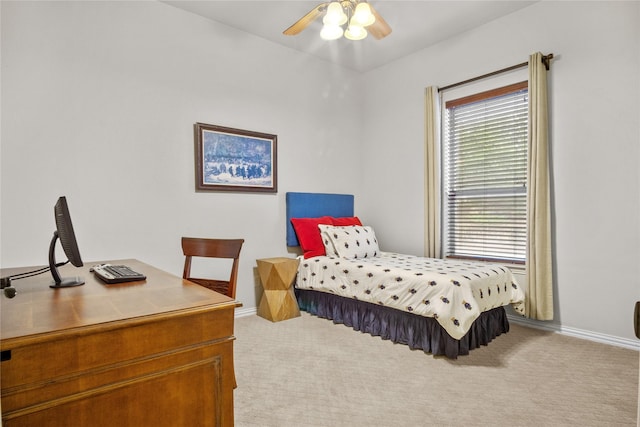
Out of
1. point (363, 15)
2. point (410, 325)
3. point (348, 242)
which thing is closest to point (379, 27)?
point (363, 15)

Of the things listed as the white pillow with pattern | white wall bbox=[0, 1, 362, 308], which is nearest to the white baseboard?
the white pillow with pattern

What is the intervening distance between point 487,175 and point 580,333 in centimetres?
157

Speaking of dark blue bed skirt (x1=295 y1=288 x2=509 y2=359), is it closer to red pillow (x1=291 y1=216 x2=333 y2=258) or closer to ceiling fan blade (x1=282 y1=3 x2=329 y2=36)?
red pillow (x1=291 y1=216 x2=333 y2=258)

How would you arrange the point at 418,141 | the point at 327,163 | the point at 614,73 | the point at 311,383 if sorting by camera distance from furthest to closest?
the point at 327,163 < the point at 418,141 < the point at 614,73 < the point at 311,383

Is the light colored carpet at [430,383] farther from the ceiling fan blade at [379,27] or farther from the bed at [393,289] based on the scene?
the ceiling fan blade at [379,27]

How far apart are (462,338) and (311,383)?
1156mm

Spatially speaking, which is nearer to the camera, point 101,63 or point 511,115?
point 101,63

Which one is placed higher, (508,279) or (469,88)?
(469,88)

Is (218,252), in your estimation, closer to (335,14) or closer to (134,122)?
(134,122)

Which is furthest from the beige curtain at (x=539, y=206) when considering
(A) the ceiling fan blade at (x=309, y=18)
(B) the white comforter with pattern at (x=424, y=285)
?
(A) the ceiling fan blade at (x=309, y=18)

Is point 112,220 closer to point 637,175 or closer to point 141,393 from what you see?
point 141,393

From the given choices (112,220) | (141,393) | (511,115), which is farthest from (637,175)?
(112,220)

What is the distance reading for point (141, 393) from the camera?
1030mm

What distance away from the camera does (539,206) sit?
3012 millimetres
